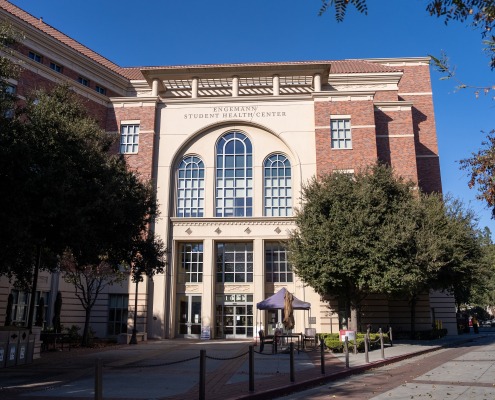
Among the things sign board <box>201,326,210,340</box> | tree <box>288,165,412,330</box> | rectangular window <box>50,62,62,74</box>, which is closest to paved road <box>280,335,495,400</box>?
tree <box>288,165,412,330</box>

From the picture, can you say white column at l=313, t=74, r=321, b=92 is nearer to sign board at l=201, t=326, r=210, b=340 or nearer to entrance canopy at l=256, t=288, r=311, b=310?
entrance canopy at l=256, t=288, r=311, b=310

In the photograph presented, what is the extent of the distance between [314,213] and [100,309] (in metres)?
15.9

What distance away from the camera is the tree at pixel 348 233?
22422mm

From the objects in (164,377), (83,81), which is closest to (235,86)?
(83,81)

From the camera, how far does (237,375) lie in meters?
12.6

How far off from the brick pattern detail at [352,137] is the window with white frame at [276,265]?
225 inches

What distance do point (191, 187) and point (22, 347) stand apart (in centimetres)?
1802

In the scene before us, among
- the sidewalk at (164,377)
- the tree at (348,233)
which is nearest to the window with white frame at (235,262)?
the tree at (348,233)

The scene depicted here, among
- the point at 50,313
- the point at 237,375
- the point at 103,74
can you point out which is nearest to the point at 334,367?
the point at 237,375

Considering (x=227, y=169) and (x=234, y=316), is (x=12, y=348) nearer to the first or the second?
(x=234, y=316)

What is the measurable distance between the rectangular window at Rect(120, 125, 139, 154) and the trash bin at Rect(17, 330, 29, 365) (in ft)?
60.7

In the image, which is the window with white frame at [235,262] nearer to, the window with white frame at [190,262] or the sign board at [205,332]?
the window with white frame at [190,262]

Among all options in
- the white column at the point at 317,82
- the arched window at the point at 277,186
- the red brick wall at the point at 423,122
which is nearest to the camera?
the arched window at the point at 277,186

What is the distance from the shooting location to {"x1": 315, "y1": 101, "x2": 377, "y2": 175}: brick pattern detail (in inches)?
1231
